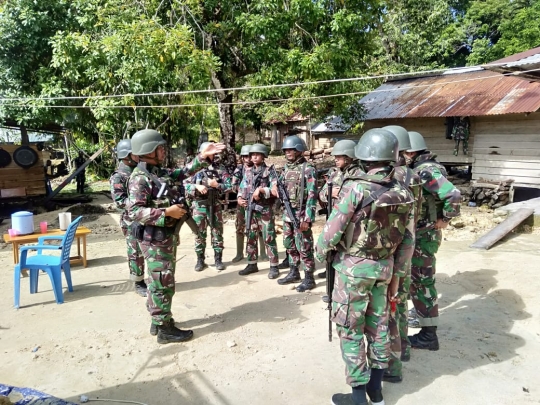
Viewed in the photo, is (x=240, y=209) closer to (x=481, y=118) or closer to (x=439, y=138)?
(x=481, y=118)

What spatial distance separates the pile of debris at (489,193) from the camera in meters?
11.2

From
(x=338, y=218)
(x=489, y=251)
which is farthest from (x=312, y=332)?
(x=489, y=251)

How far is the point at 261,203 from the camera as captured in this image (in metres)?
5.88

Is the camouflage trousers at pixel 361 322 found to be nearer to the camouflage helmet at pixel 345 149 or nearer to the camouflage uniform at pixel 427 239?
the camouflage uniform at pixel 427 239

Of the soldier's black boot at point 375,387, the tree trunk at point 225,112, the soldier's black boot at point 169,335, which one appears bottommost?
the soldier's black boot at point 169,335

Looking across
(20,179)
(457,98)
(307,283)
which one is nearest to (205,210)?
(307,283)

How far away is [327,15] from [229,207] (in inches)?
211

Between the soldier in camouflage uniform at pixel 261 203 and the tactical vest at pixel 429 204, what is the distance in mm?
2438

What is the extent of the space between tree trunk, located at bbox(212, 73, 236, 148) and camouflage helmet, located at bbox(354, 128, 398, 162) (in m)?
8.02

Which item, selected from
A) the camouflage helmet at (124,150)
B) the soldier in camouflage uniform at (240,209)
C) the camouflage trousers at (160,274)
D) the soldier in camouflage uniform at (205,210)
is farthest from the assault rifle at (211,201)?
the camouflage trousers at (160,274)

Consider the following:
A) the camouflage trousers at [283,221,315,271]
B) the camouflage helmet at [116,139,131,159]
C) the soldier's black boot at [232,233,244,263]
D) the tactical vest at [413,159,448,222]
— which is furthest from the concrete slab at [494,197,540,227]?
the camouflage helmet at [116,139,131,159]

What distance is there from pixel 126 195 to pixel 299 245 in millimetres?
2409

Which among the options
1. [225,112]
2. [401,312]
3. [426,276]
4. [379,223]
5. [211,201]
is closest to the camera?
[379,223]

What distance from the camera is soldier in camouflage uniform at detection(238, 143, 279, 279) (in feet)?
19.1
